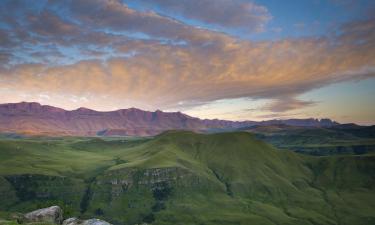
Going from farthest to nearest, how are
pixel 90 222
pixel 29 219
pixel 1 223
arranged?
pixel 29 219 → pixel 90 222 → pixel 1 223

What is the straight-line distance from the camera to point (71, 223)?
119 meters

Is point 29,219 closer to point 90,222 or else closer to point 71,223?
point 71,223

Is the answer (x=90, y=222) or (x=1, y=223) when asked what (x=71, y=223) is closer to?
(x=90, y=222)

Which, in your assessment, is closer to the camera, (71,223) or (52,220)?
(71,223)

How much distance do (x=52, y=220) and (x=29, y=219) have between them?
7775 millimetres

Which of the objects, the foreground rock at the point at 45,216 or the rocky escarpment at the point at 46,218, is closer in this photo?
the rocky escarpment at the point at 46,218

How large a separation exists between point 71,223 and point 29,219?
63.1 ft

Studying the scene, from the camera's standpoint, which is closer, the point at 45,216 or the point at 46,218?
the point at 46,218

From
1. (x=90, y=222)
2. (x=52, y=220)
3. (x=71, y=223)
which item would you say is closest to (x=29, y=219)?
(x=52, y=220)

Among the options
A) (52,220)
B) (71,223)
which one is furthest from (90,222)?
(52,220)

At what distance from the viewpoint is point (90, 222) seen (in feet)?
375

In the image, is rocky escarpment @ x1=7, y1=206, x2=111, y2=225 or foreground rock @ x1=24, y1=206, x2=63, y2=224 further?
foreground rock @ x1=24, y1=206, x2=63, y2=224

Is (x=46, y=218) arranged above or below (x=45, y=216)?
below

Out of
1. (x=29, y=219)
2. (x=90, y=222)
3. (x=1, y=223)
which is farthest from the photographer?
(x=29, y=219)
